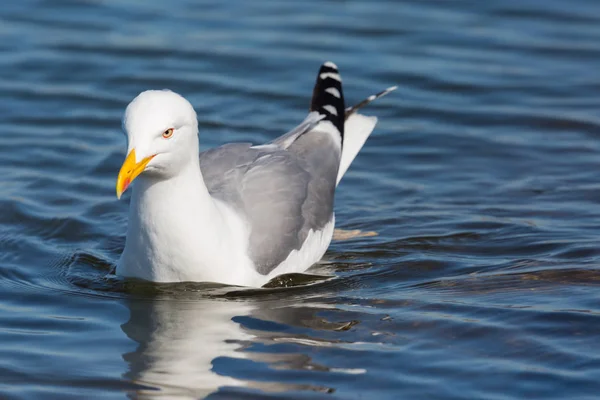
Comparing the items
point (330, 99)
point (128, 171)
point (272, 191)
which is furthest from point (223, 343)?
point (330, 99)

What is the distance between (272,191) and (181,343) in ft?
4.99

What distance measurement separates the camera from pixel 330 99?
874 cm

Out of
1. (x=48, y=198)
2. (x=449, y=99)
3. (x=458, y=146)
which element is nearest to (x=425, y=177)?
(x=458, y=146)

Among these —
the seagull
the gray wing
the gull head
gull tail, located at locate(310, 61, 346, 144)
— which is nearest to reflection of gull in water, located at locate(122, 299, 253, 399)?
the seagull

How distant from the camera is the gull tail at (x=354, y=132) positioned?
8938 mm

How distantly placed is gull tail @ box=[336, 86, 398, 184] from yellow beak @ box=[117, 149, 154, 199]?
314cm

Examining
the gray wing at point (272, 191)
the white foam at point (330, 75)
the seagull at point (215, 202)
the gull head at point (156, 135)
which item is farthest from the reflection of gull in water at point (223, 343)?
the white foam at point (330, 75)

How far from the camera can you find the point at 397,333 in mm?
6219

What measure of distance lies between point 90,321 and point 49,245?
4.96ft

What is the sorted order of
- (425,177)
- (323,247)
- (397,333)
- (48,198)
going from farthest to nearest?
(425,177), (48,198), (323,247), (397,333)

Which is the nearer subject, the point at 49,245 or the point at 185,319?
the point at 185,319

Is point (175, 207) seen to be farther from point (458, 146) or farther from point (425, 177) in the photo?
point (458, 146)

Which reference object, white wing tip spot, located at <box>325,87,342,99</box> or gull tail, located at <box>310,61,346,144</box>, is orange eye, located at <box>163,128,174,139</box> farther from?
white wing tip spot, located at <box>325,87,342,99</box>

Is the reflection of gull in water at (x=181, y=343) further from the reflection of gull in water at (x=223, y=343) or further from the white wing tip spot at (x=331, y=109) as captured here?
the white wing tip spot at (x=331, y=109)
